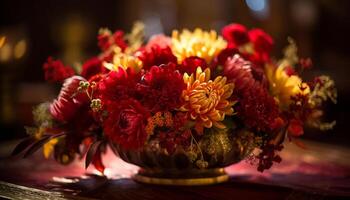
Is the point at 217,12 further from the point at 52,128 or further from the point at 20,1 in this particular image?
the point at 52,128

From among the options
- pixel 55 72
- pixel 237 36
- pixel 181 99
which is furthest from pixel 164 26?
pixel 181 99

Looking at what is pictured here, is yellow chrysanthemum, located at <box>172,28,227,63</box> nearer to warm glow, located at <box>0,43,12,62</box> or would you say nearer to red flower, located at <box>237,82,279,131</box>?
red flower, located at <box>237,82,279,131</box>

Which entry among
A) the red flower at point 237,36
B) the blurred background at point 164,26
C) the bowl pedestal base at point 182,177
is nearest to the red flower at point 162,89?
the bowl pedestal base at point 182,177

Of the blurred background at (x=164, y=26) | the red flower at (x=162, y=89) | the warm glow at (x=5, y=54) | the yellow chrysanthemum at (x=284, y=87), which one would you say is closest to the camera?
the red flower at (x=162, y=89)

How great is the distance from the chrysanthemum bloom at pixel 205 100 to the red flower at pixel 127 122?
0.27 ft

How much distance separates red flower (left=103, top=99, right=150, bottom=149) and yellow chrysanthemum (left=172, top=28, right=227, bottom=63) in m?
0.23

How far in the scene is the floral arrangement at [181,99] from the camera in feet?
3.33

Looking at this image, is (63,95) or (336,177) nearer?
(63,95)

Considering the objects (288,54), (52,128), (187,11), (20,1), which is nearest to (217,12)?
(187,11)

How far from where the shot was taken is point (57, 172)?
52.6 inches

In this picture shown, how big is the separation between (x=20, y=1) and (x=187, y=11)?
3.90 feet

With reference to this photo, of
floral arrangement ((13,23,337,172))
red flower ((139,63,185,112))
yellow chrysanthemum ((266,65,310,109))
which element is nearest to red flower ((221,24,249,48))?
floral arrangement ((13,23,337,172))

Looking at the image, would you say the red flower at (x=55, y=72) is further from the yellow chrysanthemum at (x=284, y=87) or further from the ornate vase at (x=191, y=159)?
the yellow chrysanthemum at (x=284, y=87)

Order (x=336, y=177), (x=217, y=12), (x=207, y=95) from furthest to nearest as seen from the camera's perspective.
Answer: (x=217, y=12)
(x=336, y=177)
(x=207, y=95)
